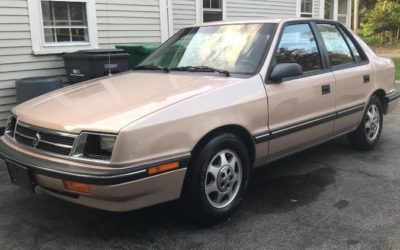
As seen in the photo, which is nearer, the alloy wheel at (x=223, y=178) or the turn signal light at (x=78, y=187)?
the turn signal light at (x=78, y=187)

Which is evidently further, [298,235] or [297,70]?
[297,70]

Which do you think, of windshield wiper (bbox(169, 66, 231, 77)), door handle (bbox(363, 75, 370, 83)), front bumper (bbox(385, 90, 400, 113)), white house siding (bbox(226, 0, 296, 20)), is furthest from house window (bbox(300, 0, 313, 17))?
windshield wiper (bbox(169, 66, 231, 77))

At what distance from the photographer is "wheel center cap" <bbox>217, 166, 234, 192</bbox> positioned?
3628mm

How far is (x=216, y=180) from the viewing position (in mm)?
3594

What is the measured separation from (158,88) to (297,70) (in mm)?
1224

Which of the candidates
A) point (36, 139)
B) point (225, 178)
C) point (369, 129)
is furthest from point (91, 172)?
point (369, 129)

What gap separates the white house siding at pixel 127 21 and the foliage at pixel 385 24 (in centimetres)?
2206

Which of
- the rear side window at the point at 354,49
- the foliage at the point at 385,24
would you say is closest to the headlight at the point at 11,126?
the rear side window at the point at 354,49

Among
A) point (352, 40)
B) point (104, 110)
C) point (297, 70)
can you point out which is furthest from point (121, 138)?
point (352, 40)

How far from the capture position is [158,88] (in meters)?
3.80

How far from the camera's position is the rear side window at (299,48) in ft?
14.3

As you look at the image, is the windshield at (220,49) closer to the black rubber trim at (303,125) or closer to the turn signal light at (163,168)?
the black rubber trim at (303,125)

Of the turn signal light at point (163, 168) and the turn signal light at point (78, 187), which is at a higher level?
the turn signal light at point (163, 168)

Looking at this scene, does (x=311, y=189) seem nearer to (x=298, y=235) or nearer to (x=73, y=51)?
(x=298, y=235)
